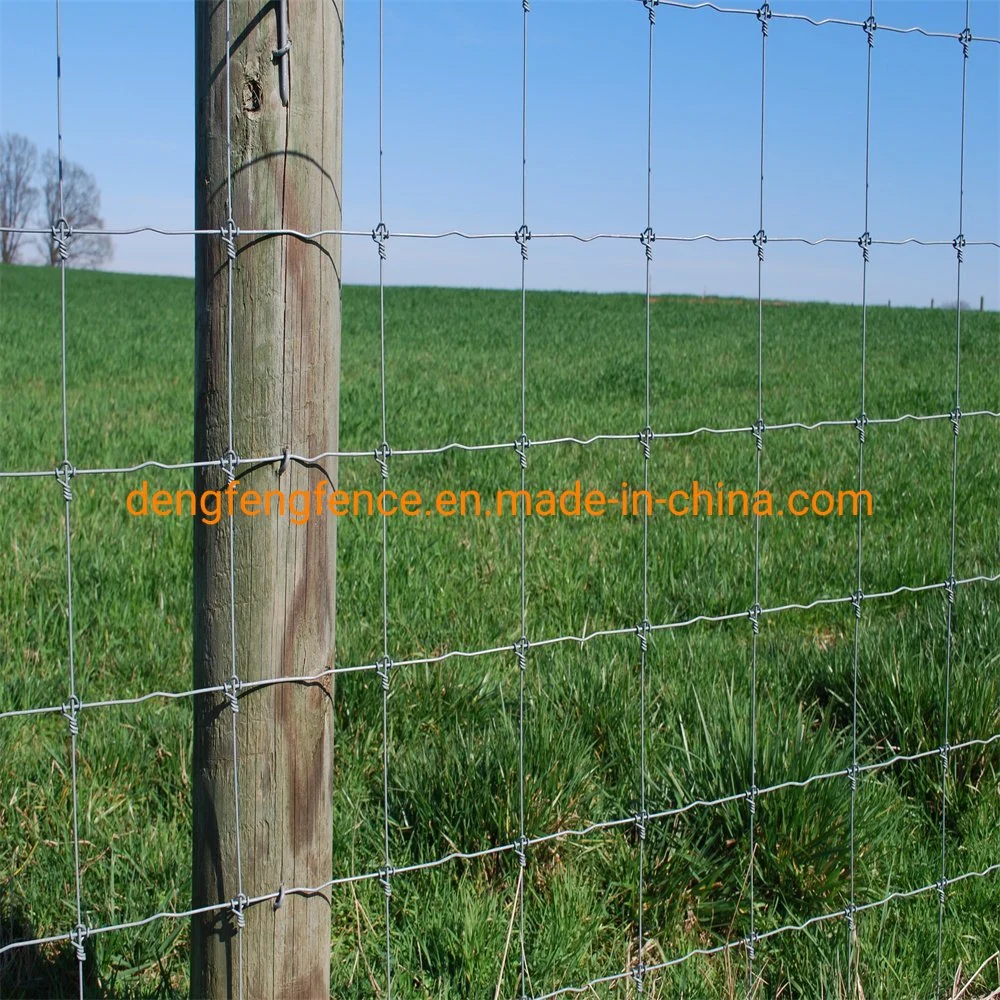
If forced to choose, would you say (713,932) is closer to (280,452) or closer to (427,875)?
(427,875)

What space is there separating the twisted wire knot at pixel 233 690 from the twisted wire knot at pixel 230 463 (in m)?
0.33

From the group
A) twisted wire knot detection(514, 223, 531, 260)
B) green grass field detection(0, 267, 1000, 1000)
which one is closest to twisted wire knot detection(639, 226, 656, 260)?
twisted wire knot detection(514, 223, 531, 260)

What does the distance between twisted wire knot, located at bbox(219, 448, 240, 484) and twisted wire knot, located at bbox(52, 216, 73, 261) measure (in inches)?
15.5

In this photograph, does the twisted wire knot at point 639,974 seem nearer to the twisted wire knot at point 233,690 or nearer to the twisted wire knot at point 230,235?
the twisted wire knot at point 233,690

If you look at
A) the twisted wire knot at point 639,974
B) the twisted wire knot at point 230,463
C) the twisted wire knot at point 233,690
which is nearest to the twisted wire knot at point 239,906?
the twisted wire knot at point 233,690

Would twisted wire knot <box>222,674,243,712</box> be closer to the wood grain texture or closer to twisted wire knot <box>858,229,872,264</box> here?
the wood grain texture

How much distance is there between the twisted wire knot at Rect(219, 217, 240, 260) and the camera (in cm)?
185

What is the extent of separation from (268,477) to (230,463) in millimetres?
63

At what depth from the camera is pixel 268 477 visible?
75.0 inches

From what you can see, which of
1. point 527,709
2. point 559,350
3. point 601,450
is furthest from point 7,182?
point 527,709

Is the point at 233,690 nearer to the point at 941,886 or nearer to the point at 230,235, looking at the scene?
the point at 230,235

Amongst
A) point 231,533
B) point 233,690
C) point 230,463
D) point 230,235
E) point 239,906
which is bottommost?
point 239,906

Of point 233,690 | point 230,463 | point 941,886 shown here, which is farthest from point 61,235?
point 941,886

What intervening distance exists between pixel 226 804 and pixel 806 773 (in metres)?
1.51
